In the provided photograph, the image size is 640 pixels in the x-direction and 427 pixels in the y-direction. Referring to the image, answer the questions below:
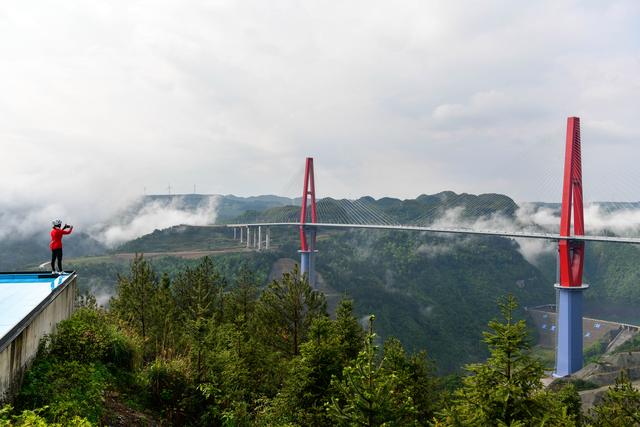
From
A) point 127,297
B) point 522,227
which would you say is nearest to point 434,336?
point 522,227

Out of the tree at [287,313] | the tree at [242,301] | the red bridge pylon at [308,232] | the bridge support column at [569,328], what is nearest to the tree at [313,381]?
the tree at [287,313]

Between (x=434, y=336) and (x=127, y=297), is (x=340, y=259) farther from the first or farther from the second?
(x=127, y=297)

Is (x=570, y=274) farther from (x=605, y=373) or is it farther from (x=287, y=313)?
(x=287, y=313)

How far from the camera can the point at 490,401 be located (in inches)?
426

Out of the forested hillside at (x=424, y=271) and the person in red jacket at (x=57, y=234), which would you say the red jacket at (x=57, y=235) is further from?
the forested hillside at (x=424, y=271)

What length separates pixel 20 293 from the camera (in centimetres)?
1519

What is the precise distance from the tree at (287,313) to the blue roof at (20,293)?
9158mm

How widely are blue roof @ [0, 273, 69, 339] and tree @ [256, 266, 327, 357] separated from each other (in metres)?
9.16

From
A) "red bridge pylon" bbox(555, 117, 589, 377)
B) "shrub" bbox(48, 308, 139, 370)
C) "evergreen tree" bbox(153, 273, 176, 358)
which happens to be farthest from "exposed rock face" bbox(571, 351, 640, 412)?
"shrub" bbox(48, 308, 139, 370)

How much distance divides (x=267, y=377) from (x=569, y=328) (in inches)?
1574

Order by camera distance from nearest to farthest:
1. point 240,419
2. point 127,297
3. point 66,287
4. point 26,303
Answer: point 26,303 → point 240,419 → point 66,287 → point 127,297

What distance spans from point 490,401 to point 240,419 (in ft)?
27.2

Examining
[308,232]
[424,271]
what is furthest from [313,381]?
[424,271]

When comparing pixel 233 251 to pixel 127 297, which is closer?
pixel 127 297
